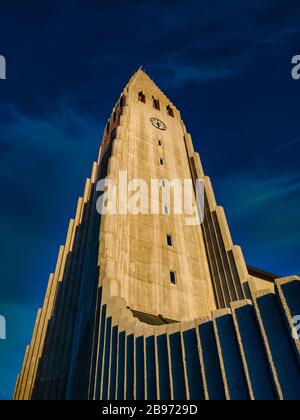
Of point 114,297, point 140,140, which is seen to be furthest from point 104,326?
point 140,140

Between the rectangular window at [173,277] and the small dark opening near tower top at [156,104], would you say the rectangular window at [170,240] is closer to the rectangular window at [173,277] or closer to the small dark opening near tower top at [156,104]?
the rectangular window at [173,277]

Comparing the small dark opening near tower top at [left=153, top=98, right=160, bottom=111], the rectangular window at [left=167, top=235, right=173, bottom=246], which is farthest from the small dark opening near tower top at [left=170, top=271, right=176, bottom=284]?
the small dark opening near tower top at [left=153, top=98, right=160, bottom=111]

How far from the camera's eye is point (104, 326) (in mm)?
15117

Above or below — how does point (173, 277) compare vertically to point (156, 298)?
above

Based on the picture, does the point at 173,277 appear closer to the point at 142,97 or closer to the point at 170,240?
the point at 170,240

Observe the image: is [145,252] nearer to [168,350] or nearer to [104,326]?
[104,326]


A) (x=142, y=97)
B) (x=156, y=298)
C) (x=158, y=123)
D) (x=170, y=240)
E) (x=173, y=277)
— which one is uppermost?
(x=142, y=97)

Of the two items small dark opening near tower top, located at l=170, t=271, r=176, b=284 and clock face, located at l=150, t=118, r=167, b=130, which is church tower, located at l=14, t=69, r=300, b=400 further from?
clock face, located at l=150, t=118, r=167, b=130

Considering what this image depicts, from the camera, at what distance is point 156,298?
855 inches

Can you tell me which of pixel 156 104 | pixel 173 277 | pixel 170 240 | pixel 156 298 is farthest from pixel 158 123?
pixel 156 298

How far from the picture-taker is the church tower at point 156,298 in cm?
841

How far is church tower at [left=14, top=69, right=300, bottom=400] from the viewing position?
8.41 meters

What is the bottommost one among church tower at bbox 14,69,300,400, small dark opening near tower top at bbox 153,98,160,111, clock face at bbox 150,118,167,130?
church tower at bbox 14,69,300,400

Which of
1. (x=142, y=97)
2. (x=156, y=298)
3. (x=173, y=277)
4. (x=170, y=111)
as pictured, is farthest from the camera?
(x=170, y=111)
